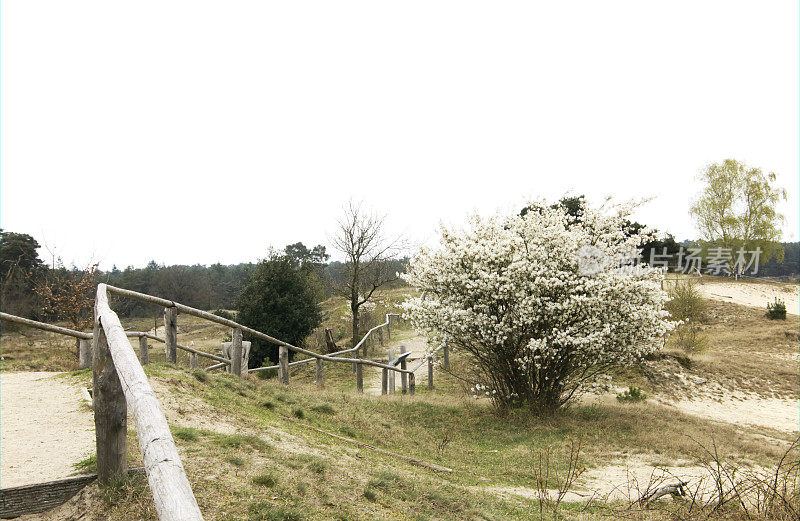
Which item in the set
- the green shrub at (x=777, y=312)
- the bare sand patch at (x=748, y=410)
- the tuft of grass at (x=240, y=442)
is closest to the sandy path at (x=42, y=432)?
the tuft of grass at (x=240, y=442)

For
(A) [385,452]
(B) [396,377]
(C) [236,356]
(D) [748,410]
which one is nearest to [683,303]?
(D) [748,410]

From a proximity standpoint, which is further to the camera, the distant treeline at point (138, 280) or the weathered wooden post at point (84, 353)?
the distant treeline at point (138, 280)

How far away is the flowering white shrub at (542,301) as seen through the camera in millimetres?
9359

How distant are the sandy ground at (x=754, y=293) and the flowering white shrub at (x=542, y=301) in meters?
22.5

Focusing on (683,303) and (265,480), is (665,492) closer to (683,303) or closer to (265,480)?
(265,480)

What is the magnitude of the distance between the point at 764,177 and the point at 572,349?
3631cm

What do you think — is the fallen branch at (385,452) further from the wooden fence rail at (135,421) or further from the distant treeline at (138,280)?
the distant treeline at (138,280)

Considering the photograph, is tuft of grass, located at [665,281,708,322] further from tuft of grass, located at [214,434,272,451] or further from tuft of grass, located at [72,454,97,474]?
tuft of grass, located at [72,454,97,474]

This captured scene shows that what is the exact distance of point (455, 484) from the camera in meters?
5.43

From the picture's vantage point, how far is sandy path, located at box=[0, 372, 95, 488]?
142 inches

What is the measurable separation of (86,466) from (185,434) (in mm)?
851

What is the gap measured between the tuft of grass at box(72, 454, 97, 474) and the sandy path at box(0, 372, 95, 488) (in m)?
0.04

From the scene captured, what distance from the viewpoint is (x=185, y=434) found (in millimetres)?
4242

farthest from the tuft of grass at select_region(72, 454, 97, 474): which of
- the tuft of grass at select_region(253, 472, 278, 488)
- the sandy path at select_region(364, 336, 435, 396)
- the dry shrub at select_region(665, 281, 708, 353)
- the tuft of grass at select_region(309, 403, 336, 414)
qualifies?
the dry shrub at select_region(665, 281, 708, 353)
